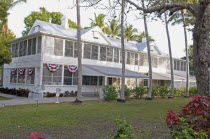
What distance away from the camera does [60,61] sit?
20391mm

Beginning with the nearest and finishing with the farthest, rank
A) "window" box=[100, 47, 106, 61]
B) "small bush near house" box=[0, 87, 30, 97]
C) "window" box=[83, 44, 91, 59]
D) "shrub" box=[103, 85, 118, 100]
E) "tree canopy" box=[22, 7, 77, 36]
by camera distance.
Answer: "shrub" box=[103, 85, 118, 100], "small bush near house" box=[0, 87, 30, 97], "window" box=[83, 44, 91, 59], "window" box=[100, 47, 106, 61], "tree canopy" box=[22, 7, 77, 36]

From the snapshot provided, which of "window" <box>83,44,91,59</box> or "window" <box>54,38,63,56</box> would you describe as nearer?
"window" <box>54,38,63,56</box>

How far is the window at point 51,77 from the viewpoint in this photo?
763 inches

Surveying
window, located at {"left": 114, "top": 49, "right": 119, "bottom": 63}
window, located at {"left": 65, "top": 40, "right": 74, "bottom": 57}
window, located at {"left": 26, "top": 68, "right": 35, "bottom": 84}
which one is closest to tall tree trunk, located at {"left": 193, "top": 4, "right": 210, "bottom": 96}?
window, located at {"left": 65, "top": 40, "right": 74, "bottom": 57}

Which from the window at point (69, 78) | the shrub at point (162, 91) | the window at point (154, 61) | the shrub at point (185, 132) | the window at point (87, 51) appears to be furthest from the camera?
the window at point (154, 61)

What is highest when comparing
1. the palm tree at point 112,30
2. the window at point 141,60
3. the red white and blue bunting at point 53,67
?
the palm tree at point 112,30

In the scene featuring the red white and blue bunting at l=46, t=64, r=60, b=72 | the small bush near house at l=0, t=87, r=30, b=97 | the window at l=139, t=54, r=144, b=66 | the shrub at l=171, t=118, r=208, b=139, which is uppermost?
the window at l=139, t=54, r=144, b=66

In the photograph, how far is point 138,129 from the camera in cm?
703

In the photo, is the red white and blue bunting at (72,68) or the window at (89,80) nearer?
the red white and blue bunting at (72,68)

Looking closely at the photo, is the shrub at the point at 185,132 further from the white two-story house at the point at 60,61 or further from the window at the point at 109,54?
the window at the point at 109,54

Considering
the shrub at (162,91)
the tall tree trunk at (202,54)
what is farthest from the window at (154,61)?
the tall tree trunk at (202,54)

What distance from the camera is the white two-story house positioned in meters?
19.6

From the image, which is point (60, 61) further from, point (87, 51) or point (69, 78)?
point (87, 51)

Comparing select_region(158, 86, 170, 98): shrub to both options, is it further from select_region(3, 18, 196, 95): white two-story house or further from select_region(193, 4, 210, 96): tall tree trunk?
select_region(193, 4, 210, 96): tall tree trunk
